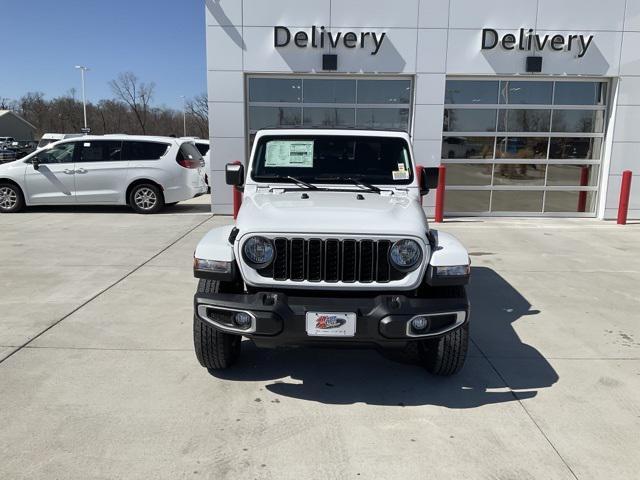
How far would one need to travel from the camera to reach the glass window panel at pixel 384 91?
11.8 metres

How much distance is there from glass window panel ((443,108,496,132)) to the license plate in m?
9.28

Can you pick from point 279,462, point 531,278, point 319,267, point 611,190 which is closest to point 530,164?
point 611,190

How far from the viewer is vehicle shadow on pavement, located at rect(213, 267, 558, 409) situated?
12.6 ft

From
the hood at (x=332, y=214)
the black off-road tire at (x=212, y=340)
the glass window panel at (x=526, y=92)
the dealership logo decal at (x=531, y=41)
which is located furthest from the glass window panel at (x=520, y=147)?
the black off-road tire at (x=212, y=340)

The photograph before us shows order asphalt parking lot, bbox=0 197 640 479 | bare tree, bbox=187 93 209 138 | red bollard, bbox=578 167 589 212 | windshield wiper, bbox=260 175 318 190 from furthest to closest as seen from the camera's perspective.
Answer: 1. bare tree, bbox=187 93 209 138
2. red bollard, bbox=578 167 589 212
3. windshield wiper, bbox=260 175 318 190
4. asphalt parking lot, bbox=0 197 640 479

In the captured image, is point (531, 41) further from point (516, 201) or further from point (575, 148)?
point (516, 201)

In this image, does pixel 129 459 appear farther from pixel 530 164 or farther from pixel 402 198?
pixel 530 164

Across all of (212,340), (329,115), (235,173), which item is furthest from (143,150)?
(212,340)

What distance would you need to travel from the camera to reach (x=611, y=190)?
39.2 ft

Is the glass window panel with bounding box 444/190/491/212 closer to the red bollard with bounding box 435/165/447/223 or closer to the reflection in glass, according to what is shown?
the reflection in glass

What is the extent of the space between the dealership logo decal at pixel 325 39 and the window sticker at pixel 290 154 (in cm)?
713

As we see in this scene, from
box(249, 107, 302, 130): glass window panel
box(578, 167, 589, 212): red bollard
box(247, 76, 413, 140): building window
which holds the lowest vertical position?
box(578, 167, 589, 212): red bollard

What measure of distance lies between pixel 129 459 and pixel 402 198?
2.76 meters

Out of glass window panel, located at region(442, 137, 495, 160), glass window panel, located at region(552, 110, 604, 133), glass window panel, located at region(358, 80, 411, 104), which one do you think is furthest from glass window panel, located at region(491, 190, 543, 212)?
glass window panel, located at region(358, 80, 411, 104)
